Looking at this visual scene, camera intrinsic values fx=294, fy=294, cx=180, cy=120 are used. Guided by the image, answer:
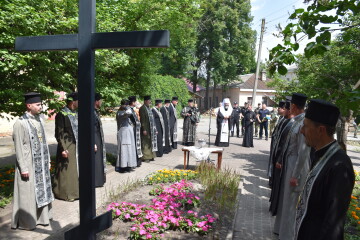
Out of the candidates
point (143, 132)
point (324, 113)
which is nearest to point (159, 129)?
point (143, 132)

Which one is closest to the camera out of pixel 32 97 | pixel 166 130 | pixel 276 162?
pixel 32 97

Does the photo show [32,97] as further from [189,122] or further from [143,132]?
[189,122]

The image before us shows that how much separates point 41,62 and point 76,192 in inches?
110

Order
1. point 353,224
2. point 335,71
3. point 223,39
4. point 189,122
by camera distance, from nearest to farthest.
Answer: point 353,224, point 335,71, point 189,122, point 223,39

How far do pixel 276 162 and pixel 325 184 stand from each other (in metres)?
3.32

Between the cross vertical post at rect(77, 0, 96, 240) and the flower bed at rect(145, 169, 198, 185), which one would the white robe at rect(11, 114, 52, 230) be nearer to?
the cross vertical post at rect(77, 0, 96, 240)

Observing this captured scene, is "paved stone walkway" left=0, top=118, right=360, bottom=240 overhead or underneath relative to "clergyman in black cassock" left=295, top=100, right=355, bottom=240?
underneath

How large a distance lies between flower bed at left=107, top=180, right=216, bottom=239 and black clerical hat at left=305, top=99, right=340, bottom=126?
9.06 ft

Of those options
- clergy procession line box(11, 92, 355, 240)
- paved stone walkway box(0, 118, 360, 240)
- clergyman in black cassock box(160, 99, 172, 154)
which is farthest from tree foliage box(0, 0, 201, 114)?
clergyman in black cassock box(160, 99, 172, 154)

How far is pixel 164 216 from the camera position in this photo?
4.75 meters

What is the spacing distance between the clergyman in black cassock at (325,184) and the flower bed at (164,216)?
7.79ft

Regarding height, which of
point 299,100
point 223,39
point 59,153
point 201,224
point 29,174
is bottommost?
point 201,224

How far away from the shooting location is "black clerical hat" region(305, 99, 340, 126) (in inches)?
91.4

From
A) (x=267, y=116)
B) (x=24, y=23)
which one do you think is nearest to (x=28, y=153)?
(x=24, y=23)
